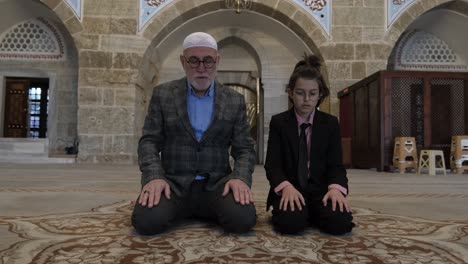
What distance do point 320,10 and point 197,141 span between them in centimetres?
697

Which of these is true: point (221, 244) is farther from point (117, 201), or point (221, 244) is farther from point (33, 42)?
point (33, 42)

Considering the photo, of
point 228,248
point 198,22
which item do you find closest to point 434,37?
point 198,22

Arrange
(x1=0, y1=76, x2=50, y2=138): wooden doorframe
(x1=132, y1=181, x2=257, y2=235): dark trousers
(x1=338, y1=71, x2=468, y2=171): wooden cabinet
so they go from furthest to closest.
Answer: (x1=0, y1=76, x2=50, y2=138): wooden doorframe → (x1=338, y1=71, x2=468, y2=171): wooden cabinet → (x1=132, y1=181, x2=257, y2=235): dark trousers

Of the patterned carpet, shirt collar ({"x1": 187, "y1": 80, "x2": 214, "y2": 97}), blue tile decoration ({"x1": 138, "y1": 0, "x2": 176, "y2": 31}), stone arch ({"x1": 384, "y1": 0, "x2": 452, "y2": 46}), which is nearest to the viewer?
the patterned carpet

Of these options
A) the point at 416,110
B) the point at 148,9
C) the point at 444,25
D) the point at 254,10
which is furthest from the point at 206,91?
the point at 444,25

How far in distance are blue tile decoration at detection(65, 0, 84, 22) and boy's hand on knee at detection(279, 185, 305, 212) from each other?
7.10 metres

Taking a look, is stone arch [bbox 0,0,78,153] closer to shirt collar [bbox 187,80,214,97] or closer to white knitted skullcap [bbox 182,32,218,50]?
shirt collar [bbox 187,80,214,97]

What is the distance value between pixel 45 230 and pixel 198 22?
7579 millimetres

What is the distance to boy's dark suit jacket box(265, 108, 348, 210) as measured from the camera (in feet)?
5.98

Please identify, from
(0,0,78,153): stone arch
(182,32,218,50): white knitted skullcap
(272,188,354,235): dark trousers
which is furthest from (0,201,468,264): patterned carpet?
Answer: (0,0,78,153): stone arch

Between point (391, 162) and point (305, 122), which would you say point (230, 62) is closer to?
point (391, 162)

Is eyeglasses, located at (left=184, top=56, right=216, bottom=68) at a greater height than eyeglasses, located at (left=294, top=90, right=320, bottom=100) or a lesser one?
greater

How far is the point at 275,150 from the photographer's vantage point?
186 cm

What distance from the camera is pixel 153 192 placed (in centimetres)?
160
